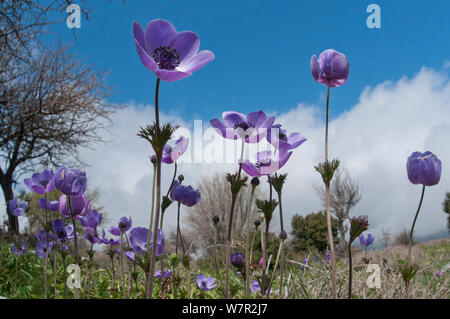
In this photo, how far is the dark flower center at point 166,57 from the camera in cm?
83

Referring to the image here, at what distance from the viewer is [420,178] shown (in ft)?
3.55

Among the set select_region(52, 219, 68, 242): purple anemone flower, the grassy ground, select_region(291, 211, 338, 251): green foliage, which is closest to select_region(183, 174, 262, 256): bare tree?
select_region(291, 211, 338, 251): green foliage

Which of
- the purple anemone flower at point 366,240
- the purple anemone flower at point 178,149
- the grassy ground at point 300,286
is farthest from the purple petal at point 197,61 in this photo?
the purple anemone flower at point 366,240

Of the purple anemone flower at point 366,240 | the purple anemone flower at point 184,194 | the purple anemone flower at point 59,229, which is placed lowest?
the purple anemone flower at point 366,240

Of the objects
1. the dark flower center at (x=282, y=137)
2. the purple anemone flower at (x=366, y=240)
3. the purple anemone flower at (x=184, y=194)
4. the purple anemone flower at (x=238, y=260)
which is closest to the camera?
the dark flower center at (x=282, y=137)

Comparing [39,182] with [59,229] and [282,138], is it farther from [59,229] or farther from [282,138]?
[282,138]

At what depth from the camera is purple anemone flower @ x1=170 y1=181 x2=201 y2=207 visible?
1.31 meters

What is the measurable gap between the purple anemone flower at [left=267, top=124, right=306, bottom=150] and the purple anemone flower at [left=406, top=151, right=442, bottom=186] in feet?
1.09

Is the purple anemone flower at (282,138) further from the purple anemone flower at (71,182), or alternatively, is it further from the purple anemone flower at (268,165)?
the purple anemone flower at (71,182)

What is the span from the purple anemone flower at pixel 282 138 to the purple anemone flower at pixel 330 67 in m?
0.22

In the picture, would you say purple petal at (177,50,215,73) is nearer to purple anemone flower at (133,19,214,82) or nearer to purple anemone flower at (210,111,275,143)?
purple anemone flower at (133,19,214,82)

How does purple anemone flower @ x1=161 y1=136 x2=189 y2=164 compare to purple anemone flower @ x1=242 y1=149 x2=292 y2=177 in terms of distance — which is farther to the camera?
purple anemone flower @ x1=161 y1=136 x2=189 y2=164

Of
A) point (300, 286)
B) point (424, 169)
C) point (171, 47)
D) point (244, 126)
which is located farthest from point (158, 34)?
point (300, 286)

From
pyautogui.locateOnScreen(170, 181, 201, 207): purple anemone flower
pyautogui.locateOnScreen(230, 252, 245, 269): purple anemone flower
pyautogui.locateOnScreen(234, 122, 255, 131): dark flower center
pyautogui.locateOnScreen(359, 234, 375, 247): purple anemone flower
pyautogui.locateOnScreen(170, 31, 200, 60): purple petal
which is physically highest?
pyautogui.locateOnScreen(170, 31, 200, 60): purple petal
